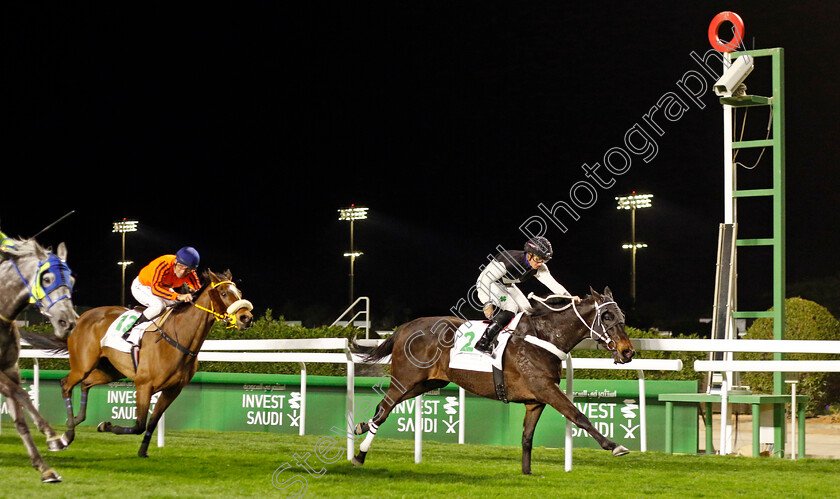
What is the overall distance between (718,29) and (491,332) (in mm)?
3899

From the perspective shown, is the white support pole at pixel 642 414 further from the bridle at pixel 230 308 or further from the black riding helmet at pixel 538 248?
the bridle at pixel 230 308

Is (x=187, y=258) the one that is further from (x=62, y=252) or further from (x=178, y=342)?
(x=62, y=252)

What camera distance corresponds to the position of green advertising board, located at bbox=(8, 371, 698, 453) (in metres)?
7.58

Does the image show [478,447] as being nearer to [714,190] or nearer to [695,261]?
[714,190]

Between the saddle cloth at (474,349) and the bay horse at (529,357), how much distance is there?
0.04 m

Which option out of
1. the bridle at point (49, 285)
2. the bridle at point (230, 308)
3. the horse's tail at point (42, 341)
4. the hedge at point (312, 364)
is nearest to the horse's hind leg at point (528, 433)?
the bridle at point (230, 308)

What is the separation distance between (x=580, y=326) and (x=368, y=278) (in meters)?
40.4

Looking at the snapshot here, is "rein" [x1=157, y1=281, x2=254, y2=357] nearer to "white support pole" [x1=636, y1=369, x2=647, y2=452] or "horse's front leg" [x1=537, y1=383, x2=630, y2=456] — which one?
"horse's front leg" [x1=537, y1=383, x2=630, y2=456]

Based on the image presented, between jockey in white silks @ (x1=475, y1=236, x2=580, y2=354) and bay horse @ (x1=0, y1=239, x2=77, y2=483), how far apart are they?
2.58 meters

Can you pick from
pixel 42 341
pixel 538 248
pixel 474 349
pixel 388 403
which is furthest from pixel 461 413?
pixel 42 341

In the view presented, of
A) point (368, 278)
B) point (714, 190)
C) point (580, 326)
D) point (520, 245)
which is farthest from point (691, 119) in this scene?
point (580, 326)

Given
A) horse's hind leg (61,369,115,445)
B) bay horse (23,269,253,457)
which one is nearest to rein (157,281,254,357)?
bay horse (23,269,253,457)

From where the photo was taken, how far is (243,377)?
948 cm

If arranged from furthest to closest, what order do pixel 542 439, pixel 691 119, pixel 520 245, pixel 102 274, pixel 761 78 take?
pixel 102 274, pixel 520 245, pixel 691 119, pixel 761 78, pixel 542 439
